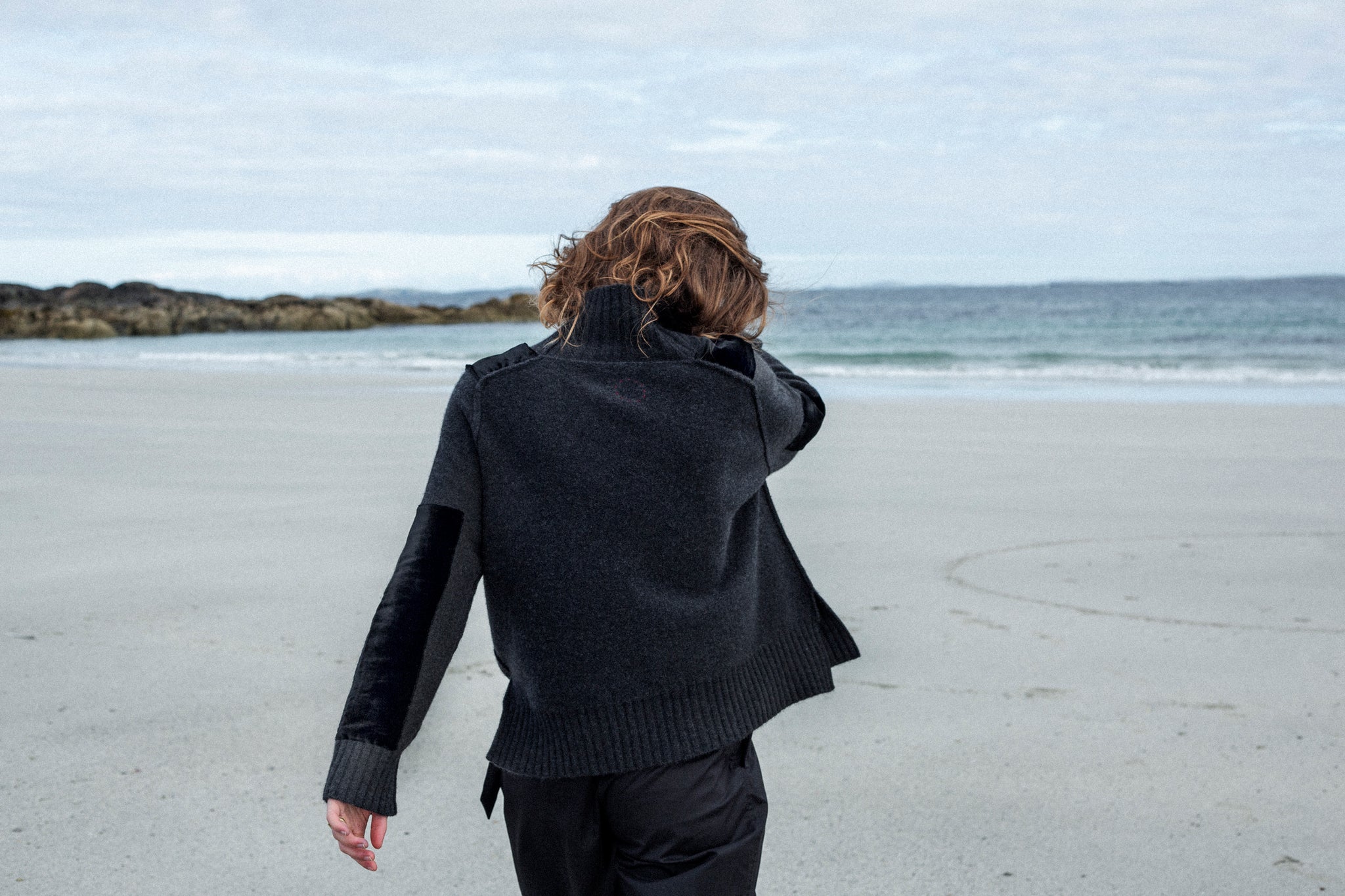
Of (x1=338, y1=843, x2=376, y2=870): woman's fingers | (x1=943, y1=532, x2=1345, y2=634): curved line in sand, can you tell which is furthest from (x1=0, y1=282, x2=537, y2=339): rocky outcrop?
(x1=338, y1=843, x2=376, y2=870): woman's fingers

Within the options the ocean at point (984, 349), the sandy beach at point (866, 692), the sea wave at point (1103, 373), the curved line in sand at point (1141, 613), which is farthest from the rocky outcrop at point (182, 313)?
the curved line in sand at point (1141, 613)

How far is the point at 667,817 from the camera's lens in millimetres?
1475

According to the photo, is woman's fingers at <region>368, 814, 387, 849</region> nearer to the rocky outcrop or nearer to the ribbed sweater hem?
the ribbed sweater hem

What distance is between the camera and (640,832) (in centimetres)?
148

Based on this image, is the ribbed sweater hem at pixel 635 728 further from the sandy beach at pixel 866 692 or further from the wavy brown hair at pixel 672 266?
the sandy beach at pixel 866 692

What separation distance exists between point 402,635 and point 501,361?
1.15ft

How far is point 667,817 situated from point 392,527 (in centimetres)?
447

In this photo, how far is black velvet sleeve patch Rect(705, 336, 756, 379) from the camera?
140 cm

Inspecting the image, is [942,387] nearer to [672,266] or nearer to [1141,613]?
[1141,613]

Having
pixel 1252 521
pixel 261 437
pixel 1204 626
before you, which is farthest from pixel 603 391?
pixel 261 437

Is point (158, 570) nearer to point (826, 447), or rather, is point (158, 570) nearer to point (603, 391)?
point (603, 391)

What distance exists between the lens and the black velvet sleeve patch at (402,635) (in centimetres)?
139

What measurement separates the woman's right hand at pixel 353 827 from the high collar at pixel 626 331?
2.00 ft

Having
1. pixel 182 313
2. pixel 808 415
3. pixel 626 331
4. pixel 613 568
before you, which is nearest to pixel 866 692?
pixel 808 415
